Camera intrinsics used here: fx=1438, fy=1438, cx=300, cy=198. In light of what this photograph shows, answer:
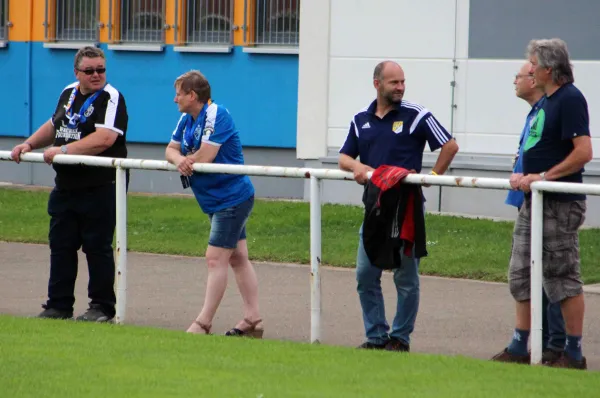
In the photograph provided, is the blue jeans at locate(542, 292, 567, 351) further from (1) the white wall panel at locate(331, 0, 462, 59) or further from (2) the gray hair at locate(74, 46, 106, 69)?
(1) the white wall panel at locate(331, 0, 462, 59)

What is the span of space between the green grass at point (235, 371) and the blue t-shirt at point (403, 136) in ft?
3.62

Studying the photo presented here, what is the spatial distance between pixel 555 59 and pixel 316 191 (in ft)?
5.08

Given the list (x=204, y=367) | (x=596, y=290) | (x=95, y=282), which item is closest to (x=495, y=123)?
(x=596, y=290)

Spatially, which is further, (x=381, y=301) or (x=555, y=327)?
(x=381, y=301)

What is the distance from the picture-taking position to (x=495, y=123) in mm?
16156

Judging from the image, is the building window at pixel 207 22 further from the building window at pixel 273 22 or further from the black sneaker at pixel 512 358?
the black sneaker at pixel 512 358

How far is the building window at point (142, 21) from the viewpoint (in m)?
19.1

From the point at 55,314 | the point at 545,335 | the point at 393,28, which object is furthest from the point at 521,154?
the point at 393,28

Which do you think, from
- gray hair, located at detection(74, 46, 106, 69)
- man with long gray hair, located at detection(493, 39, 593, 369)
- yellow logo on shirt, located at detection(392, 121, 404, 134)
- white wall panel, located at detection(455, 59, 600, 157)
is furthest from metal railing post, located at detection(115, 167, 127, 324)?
white wall panel, located at detection(455, 59, 600, 157)

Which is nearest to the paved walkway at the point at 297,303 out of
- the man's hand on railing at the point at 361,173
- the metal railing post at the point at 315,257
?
the metal railing post at the point at 315,257

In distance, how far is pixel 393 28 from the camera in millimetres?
16625

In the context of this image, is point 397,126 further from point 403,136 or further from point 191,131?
point 191,131

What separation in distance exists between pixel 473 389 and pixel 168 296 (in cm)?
422

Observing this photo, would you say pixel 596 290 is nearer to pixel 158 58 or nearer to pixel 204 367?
pixel 204 367
